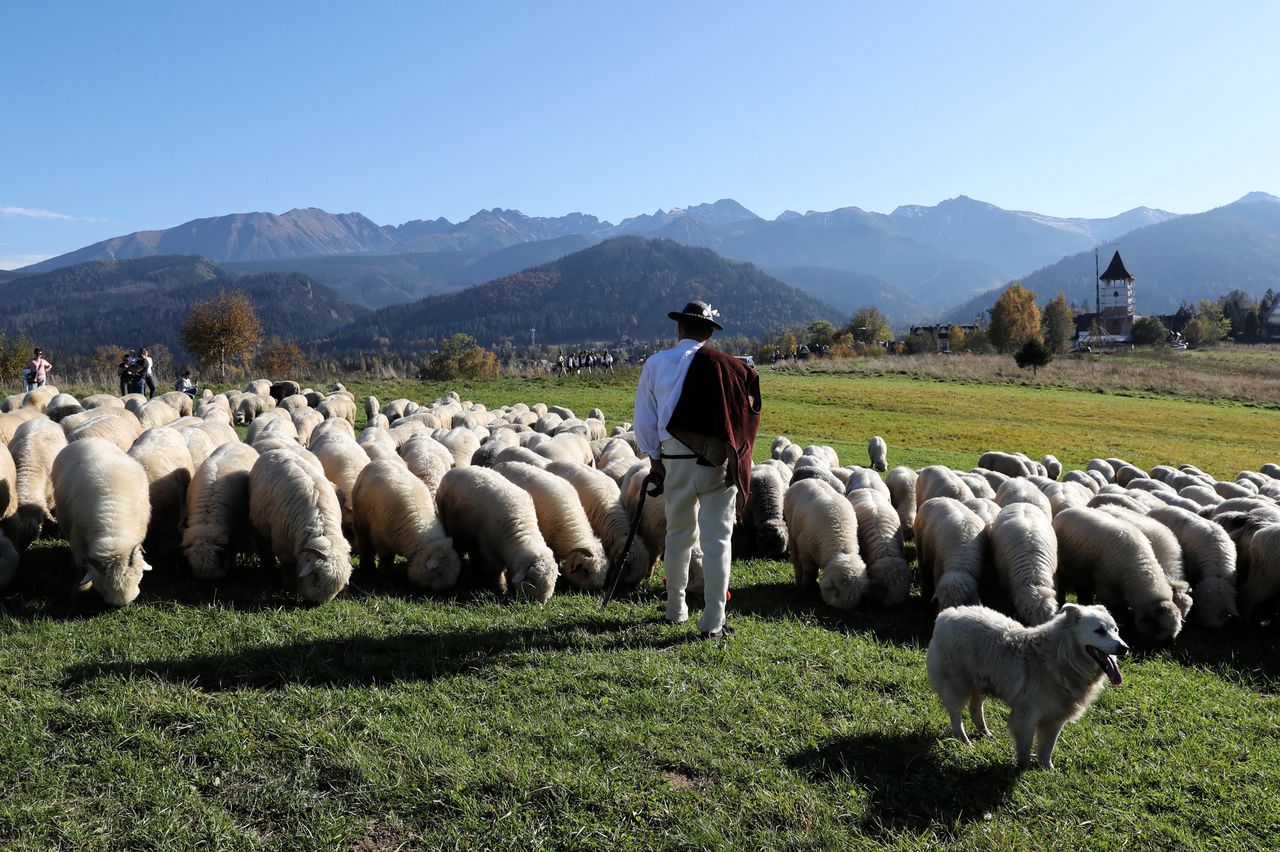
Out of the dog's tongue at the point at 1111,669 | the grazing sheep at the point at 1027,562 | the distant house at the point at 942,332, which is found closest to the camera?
the dog's tongue at the point at 1111,669

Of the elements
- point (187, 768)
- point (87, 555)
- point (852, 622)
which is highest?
point (87, 555)

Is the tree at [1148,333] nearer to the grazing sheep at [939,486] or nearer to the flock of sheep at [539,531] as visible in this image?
the grazing sheep at [939,486]

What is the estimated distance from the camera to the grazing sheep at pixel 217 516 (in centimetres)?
805

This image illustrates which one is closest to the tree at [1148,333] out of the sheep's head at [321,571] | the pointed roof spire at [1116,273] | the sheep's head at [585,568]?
the pointed roof spire at [1116,273]

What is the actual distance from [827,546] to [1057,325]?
121 meters

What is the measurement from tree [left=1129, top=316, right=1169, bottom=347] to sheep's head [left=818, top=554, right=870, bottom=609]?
116 m

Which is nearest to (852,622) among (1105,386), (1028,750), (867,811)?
(1028,750)

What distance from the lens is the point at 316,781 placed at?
4.62 metres

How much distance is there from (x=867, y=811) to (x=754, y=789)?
0.67 m

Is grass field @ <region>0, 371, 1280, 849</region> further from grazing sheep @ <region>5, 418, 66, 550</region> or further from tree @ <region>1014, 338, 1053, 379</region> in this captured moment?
tree @ <region>1014, 338, 1053, 379</region>

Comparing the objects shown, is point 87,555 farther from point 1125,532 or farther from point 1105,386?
point 1105,386

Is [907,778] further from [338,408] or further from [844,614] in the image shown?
[338,408]

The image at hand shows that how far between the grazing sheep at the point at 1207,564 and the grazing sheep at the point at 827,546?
3769 mm

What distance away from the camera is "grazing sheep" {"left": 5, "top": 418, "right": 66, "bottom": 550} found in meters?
8.87
